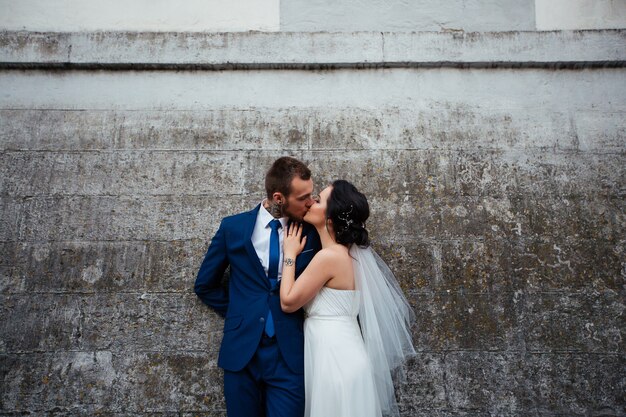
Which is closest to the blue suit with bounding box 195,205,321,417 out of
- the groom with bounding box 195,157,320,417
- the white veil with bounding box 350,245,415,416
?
the groom with bounding box 195,157,320,417

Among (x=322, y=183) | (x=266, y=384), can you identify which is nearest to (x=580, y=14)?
(x=322, y=183)

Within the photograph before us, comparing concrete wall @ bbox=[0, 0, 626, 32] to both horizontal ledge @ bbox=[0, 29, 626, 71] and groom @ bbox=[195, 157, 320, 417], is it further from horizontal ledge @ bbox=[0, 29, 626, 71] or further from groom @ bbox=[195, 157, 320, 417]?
groom @ bbox=[195, 157, 320, 417]

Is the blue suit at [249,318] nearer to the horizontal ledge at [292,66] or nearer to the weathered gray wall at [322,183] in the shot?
the weathered gray wall at [322,183]

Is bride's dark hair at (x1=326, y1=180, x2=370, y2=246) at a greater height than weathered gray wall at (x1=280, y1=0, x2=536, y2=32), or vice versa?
weathered gray wall at (x1=280, y1=0, x2=536, y2=32)

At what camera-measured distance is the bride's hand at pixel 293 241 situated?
290 cm

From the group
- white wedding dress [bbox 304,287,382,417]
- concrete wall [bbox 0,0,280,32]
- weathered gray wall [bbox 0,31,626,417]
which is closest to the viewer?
white wedding dress [bbox 304,287,382,417]

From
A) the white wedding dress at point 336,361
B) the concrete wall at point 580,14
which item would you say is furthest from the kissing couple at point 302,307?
the concrete wall at point 580,14

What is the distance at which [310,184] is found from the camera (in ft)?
9.73

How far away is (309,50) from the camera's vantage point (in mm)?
3750

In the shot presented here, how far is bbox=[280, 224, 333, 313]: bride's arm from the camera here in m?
2.75

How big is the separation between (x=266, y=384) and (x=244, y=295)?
57cm

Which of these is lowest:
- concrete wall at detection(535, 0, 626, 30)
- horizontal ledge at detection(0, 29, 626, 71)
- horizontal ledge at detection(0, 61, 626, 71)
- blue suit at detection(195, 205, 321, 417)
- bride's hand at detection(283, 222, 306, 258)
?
blue suit at detection(195, 205, 321, 417)

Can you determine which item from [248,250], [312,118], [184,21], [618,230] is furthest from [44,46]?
[618,230]

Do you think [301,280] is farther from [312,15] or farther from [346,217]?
[312,15]
